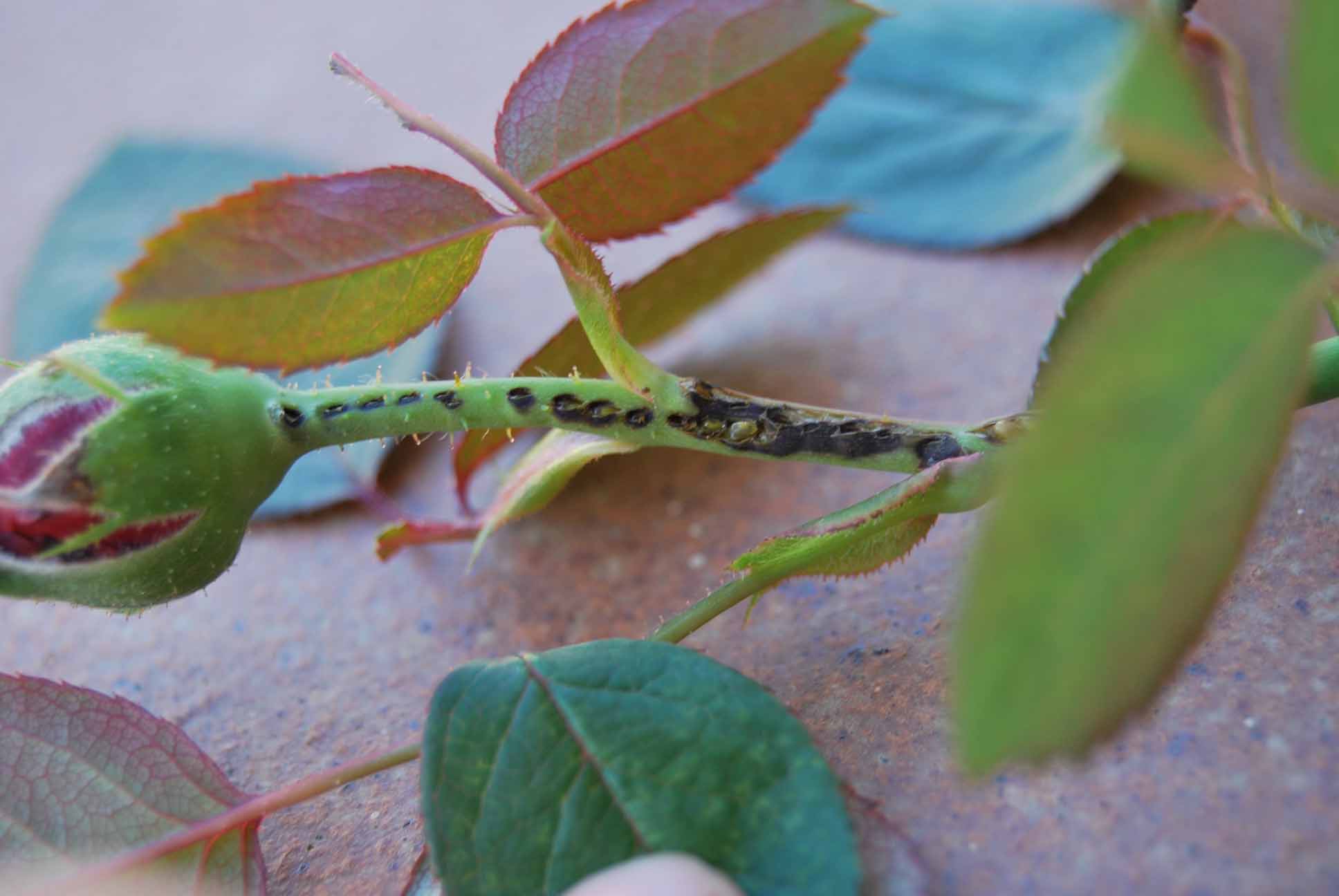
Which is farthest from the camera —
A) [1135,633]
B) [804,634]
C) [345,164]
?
[345,164]

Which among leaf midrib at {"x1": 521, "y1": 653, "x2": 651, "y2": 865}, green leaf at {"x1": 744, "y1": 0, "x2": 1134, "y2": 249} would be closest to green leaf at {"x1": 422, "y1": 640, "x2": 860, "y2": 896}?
leaf midrib at {"x1": 521, "y1": 653, "x2": 651, "y2": 865}

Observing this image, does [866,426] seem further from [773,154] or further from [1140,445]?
[1140,445]

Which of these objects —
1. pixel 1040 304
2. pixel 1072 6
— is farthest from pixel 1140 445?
pixel 1072 6

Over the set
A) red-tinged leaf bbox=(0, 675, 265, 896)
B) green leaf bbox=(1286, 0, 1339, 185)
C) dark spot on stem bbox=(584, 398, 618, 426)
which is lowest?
red-tinged leaf bbox=(0, 675, 265, 896)

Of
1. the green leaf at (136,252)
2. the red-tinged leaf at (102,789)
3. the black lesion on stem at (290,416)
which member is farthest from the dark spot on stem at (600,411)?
the green leaf at (136,252)

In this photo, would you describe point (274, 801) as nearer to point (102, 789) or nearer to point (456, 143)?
point (102, 789)

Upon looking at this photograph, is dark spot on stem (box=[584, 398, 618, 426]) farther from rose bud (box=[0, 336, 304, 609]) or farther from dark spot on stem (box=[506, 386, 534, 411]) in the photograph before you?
rose bud (box=[0, 336, 304, 609])

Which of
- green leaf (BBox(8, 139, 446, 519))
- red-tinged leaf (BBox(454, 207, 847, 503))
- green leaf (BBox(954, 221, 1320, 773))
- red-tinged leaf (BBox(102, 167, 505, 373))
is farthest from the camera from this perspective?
green leaf (BBox(8, 139, 446, 519))

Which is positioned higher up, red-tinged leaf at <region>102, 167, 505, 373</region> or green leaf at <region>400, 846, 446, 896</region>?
red-tinged leaf at <region>102, 167, 505, 373</region>
